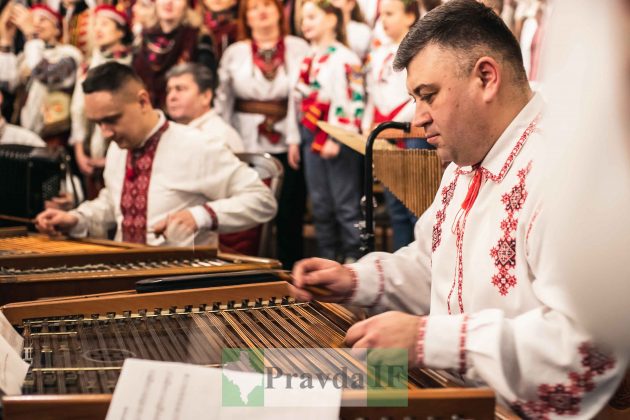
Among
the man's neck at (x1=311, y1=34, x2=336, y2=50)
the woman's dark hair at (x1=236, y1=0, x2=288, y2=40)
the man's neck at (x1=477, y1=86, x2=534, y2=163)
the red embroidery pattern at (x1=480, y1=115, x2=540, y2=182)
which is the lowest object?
the red embroidery pattern at (x1=480, y1=115, x2=540, y2=182)

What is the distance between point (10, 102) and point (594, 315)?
669cm

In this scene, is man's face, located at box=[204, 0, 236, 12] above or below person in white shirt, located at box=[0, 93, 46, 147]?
above

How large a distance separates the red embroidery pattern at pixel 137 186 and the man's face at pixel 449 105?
6.56 ft

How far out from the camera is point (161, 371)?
118 centimetres

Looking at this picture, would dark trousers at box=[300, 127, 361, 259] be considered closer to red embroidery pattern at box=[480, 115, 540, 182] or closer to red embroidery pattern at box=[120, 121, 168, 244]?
red embroidery pattern at box=[120, 121, 168, 244]

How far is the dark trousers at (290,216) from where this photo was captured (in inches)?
212

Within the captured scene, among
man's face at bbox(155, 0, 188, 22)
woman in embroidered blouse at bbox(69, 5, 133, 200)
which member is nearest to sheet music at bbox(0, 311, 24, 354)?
man's face at bbox(155, 0, 188, 22)

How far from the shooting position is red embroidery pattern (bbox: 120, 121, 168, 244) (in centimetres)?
347

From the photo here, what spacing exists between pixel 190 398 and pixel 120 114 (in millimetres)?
2437

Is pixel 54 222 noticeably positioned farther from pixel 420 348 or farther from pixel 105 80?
pixel 420 348

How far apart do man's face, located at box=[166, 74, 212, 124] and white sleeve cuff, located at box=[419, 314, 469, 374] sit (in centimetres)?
372

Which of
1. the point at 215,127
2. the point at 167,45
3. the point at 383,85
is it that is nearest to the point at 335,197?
the point at 383,85

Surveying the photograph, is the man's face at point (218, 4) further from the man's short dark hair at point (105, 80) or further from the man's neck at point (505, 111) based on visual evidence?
the man's neck at point (505, 111)

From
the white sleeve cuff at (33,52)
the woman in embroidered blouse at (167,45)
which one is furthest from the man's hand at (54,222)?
the white sleeve cuff at (33,52)
